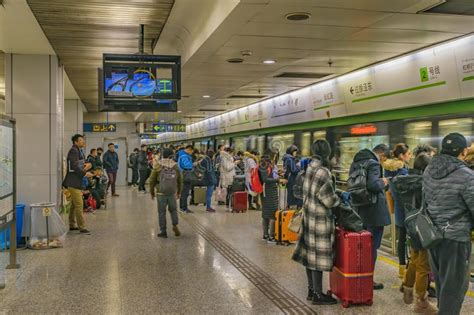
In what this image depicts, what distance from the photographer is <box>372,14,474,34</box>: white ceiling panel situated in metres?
6.29

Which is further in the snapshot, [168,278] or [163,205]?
[163,205]

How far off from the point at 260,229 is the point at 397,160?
4111 mm

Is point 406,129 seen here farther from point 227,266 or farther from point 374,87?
point 227,266

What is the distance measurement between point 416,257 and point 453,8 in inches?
126

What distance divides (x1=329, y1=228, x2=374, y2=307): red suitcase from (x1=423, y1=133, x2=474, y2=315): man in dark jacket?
951mm

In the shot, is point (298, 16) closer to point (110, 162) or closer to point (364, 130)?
point (364, 130)

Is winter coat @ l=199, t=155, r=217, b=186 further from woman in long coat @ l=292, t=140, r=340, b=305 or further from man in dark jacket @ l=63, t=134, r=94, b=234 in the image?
woman in long coat @ l=292, t=140, r=340, b=305

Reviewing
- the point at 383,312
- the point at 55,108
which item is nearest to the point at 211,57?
the point at 55,108

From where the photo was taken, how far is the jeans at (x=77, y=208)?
867 cm

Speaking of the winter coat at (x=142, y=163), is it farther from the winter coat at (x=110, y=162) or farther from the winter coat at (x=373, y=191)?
the winter coat at (x=373, y=191)

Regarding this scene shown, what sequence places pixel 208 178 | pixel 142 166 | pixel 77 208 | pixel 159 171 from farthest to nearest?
pixel 142 166
pixel 208 178
pixel 159 171
pixel 77 208

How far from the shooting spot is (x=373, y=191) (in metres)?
5.21

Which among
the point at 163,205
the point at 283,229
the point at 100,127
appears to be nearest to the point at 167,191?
the point at 163,205

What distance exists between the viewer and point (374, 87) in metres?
10.2
